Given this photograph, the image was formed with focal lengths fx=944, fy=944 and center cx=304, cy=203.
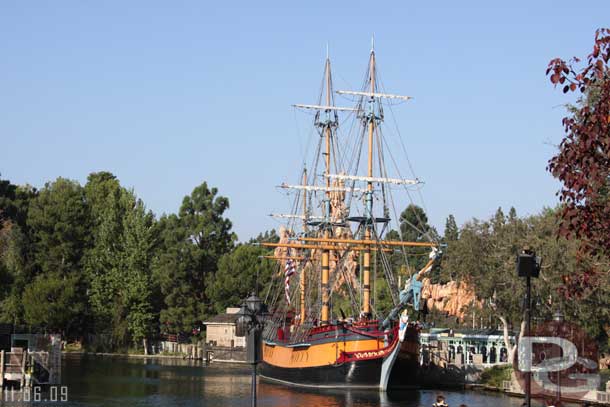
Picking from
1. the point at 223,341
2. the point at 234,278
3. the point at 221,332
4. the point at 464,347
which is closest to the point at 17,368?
the point at 464,347

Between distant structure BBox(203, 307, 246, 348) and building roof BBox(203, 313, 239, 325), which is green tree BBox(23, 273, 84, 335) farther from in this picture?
distant structure BBox(203, 307, 246, 348)

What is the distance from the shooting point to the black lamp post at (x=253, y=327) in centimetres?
1964

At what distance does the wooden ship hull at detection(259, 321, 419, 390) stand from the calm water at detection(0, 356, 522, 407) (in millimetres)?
1157

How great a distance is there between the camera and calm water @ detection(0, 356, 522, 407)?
171 ft

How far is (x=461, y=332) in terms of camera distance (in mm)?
79125

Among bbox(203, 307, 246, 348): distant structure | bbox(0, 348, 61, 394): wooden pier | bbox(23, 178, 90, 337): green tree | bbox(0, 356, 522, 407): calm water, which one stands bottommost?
bbox(0, 356, 522, 407): calm water

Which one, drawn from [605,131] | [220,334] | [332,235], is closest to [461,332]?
[332,235]

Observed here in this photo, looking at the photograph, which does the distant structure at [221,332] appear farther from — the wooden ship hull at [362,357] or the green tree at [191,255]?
the wooden ship hull at [362,357]

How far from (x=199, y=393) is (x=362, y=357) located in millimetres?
10377

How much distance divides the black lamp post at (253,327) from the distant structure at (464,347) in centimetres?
4771

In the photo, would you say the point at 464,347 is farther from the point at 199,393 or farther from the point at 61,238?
the point at 61,238

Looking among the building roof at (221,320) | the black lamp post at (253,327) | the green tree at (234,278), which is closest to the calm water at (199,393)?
the building roof at (221,320)

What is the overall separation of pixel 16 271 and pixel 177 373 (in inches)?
1095

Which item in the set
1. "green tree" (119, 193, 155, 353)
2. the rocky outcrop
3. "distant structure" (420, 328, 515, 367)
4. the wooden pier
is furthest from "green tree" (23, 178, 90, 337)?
the wooden pier
